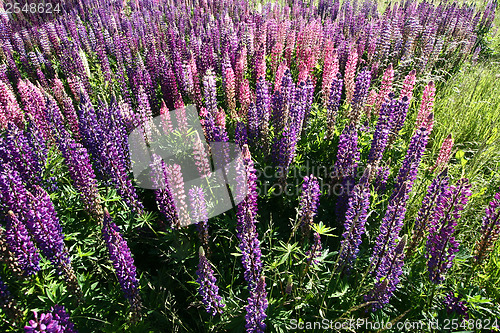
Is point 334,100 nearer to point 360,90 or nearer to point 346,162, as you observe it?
point 360,90

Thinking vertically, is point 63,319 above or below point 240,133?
Answer: below

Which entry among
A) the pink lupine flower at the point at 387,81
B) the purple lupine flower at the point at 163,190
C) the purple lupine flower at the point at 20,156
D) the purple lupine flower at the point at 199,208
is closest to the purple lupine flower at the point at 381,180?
the pink lupine flower at the point at 387,81

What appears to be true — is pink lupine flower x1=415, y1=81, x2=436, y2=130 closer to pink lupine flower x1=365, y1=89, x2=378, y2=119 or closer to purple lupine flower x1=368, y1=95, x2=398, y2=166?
pink lupine flower x1=365, y1=89, x2=378, y2=119

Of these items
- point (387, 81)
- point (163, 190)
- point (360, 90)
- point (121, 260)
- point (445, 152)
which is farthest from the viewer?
point (387, 81)

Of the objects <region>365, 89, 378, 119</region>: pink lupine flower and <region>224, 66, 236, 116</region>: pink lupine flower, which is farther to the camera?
<region>224, 66, 236, 116</region>: pink lupine flower

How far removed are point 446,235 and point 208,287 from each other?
7.23 ft

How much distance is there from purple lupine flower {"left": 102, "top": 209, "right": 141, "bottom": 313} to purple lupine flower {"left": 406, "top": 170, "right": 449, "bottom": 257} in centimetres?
296

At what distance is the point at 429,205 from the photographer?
3.13 metres

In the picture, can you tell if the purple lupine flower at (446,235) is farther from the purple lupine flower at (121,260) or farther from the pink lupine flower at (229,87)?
the pink lupine flower at (229,87)

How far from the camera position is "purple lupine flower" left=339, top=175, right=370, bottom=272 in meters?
2.81

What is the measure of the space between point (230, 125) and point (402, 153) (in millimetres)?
2897

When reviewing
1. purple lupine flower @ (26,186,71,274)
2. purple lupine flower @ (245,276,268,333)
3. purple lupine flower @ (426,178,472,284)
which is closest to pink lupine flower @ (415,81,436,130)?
purple lupine flower @ (426,178,472,284)

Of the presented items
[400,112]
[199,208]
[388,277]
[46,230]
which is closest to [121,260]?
[46,230]

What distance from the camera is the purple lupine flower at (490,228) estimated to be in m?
2.90
